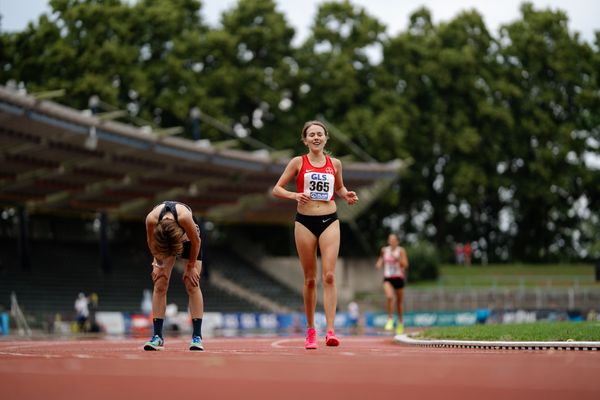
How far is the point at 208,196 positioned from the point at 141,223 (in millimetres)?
5252

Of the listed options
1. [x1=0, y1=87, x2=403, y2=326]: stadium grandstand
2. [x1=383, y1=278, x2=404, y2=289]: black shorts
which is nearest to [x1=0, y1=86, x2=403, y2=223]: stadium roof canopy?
[x1=0, y1=87, x2=403, y2=326]: stadium grandstand

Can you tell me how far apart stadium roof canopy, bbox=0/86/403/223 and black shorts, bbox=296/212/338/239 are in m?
24.2

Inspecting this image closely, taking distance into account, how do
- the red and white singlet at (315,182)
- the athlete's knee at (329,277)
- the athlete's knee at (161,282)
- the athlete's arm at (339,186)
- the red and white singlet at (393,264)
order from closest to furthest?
1. the athlete's knee at (161,282)
2. the athlete's knee at (329,277)
3. the red and white singlet at (315,182)
4. the athlete's arm at (339,186)
5. the red and white singlet at (393,264)

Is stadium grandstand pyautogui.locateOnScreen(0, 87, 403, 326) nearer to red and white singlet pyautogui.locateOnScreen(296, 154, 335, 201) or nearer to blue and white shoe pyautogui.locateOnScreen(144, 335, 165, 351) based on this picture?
red and white singlet pyautogui.locateOnScreen(296, 154, 335, 201)

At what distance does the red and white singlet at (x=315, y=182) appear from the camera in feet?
38.5

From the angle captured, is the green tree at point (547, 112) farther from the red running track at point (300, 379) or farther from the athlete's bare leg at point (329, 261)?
the red running track at point (300, 379)

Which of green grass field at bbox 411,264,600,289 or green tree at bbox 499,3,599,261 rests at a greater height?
green tree at bbox 499,3,599,261

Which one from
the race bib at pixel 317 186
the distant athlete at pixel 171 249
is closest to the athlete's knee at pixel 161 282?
the distant athlete at pixel 171 249

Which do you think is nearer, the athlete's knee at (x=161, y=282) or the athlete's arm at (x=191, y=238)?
the athlete's arm at (x=191, y=238)

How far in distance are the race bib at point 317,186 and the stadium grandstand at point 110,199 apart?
24.0 meters

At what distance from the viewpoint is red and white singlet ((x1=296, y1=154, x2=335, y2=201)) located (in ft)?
38.5

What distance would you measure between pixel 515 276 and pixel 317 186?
4524 cm

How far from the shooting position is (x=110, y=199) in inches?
2026

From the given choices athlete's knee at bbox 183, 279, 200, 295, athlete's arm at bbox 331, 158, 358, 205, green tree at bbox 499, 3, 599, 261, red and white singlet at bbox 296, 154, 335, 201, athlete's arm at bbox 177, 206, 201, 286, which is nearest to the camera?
athlete's arm at bbox 177, 206, 201, 286
